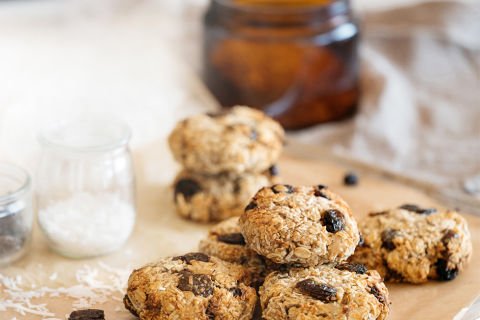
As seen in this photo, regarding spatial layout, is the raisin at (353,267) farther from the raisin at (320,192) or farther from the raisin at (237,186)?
the raisin at (237,186)

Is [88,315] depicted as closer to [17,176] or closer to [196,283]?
[196,283]

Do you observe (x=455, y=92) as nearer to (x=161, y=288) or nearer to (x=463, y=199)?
(x=463, y=199)

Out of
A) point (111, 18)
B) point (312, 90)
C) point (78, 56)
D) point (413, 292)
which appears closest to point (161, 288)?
point (413, 292)

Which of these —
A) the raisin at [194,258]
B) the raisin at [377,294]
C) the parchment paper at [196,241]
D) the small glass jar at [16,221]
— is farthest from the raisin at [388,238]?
the small glass jar at [16,221]

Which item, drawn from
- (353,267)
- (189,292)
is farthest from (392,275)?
(189,292)

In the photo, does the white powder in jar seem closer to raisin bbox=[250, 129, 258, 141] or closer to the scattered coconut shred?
the scattered coconut shred

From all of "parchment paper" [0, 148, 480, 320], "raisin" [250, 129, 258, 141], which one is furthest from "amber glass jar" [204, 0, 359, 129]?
"raisin" [250, 129, 258, 141]

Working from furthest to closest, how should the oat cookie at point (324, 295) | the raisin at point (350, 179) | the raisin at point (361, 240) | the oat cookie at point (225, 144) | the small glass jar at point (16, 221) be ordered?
1. the raisin at point (350, 179)
2. the oat cookie at point (225, 144)
3. the small glass jar at point (16, 221)
4. the raisin at point (361, 240)
5. the oat cookie at point (324, 295)
